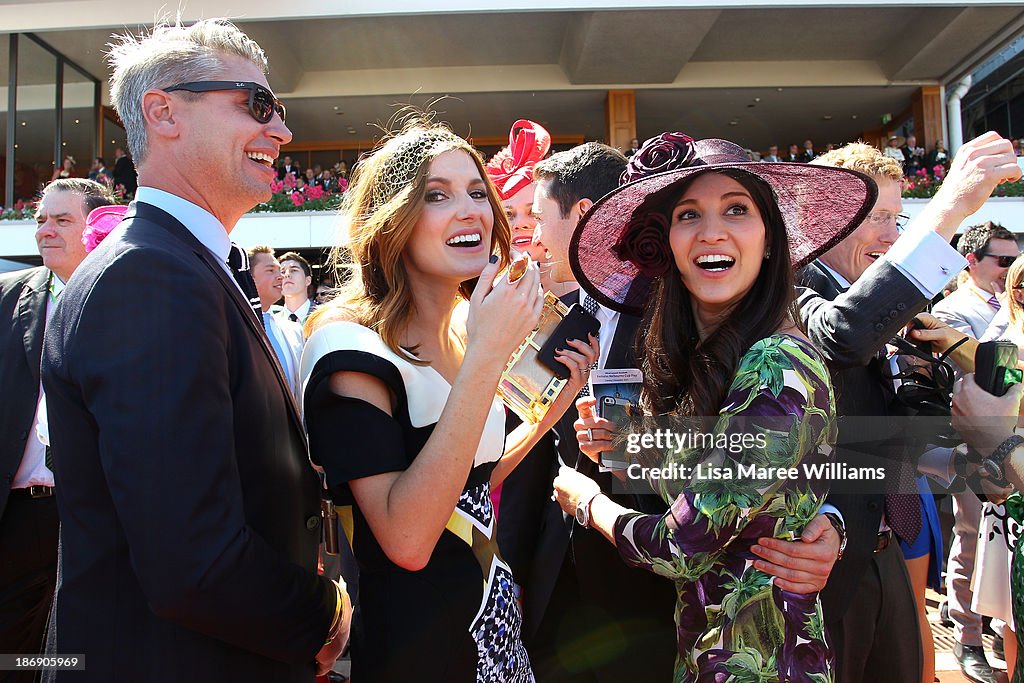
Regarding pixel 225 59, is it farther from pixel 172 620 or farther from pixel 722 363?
pixel 722 363

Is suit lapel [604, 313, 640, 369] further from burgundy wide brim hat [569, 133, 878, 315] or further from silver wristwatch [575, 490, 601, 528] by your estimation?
silver wristwatch [575, 490, 601, 528]

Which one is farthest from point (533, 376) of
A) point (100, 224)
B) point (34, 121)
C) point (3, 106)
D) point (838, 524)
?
point (3, 106)

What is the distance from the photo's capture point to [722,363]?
1.59m

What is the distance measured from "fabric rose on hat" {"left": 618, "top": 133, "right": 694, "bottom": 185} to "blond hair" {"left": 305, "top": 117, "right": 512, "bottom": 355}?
16.4 inches

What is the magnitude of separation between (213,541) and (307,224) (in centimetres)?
1733

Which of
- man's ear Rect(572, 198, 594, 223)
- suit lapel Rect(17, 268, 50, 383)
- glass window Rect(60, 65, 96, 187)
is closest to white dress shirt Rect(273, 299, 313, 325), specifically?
suit lapel Rect(17, 268, 50, 383)

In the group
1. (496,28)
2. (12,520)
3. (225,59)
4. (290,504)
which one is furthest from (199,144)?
(496,28)

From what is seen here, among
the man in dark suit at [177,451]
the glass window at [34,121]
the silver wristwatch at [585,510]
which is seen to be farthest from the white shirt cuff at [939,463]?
the glass window at [34,121]

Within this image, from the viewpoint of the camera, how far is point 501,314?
1556 mm

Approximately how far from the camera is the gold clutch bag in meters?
2.02

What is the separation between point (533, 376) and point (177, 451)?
104cm

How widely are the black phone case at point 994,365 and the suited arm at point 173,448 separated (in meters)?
1.85

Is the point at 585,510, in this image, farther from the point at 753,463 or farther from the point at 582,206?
the point at 582,206

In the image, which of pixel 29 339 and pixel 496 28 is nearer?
pixel 29 339
